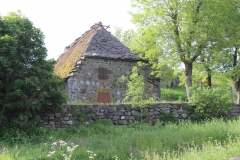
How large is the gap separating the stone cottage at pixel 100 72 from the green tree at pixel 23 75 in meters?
6.51

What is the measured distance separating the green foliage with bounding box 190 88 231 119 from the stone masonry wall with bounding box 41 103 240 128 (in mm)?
581

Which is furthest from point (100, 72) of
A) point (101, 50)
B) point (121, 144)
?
point (121, 144)

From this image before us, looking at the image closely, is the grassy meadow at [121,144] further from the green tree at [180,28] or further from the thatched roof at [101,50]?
the thatched roof at [101,50]

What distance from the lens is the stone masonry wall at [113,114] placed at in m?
11.6

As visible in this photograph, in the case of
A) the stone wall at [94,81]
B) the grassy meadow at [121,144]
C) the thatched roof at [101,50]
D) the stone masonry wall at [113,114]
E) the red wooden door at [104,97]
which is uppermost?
the thatched roof at [101,50]

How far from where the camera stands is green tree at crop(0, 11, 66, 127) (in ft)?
31.9

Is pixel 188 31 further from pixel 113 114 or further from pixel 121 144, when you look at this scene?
pixel 121 144

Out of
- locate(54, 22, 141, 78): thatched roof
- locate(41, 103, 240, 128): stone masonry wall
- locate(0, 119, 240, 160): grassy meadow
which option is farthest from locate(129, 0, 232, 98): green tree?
locate(0, 119, 240, 160): grassy meadow

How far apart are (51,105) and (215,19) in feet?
33.2

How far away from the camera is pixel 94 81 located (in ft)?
59.4

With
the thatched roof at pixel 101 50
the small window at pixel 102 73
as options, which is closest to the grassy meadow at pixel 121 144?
the small window at pixel 102 73

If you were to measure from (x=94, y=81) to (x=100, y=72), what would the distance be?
2.44 ft

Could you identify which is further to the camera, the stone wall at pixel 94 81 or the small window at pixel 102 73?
the small window at pixel 102 73

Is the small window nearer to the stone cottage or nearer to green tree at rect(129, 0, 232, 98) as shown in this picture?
the stone cottage
